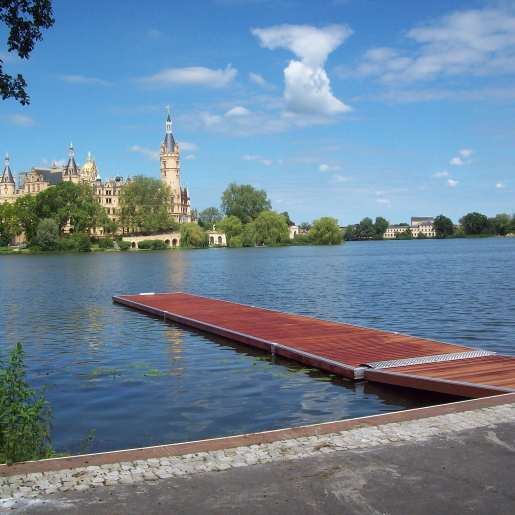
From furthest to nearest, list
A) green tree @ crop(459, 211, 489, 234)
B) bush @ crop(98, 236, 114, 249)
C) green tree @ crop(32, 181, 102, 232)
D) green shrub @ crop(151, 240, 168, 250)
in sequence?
green tree @ crop(459, 211, 489, 234) < green shrub @ crop(151, 240, 168, 250) < bush @ crop(98, 236, 114, 249) < green tree @ crop(32, 181, 102, 232)

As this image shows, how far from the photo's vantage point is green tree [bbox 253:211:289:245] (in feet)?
384

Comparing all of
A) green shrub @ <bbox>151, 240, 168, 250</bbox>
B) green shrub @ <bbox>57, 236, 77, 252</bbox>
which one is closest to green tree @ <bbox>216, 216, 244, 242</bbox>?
green shrub @ <bbox>151, 240, 168, 250</bbox>

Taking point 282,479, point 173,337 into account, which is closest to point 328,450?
point 282,479

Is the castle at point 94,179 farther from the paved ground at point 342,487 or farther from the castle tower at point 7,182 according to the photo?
the paved ground at point 342,487

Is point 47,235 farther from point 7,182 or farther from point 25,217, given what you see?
point 7,182

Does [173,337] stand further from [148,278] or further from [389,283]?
[148,278]

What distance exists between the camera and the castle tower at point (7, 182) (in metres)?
158

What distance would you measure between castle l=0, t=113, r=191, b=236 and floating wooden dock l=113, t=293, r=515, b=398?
12790 cm

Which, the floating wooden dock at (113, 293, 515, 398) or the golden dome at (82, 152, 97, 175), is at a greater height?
the golden dome at (82, 152, 97, 175)

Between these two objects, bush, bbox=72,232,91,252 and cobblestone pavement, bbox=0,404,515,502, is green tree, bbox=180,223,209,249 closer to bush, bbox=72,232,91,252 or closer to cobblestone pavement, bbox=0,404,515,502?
bush, bbox=72,232,91,252

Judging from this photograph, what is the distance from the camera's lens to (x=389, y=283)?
34688 mm

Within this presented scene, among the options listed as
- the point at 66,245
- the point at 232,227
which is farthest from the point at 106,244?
the point at 232,227

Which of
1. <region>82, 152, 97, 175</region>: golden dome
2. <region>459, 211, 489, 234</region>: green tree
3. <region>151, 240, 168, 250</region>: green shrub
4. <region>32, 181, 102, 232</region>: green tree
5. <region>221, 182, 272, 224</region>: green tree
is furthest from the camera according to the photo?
<region>459, 211, 489, 234</region>: green tree

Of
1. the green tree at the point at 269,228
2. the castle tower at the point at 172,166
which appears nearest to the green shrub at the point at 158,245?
the green tree at the point at 269,228
